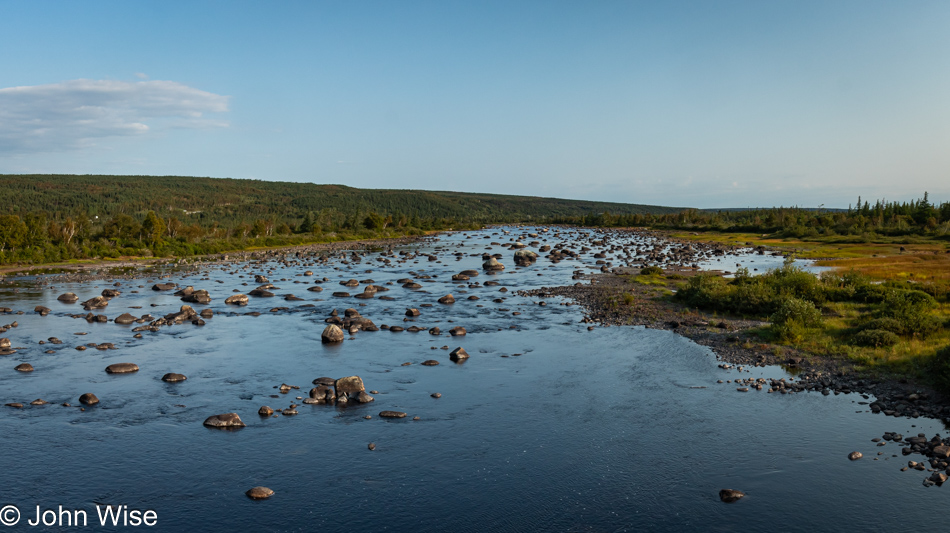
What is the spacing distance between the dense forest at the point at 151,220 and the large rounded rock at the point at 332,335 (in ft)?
149

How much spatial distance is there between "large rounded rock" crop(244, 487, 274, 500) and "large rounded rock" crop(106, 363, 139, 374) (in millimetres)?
12241

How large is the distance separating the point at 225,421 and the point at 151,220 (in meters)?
64.8

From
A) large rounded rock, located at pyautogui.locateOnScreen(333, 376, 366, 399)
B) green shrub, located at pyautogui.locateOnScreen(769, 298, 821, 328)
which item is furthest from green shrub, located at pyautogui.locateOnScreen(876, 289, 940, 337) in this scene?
large rounded rock, located at pyautogui.locateOnScreen(333, 376, 366, 399)

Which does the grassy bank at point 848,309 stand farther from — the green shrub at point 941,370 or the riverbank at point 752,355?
the riverbank at point 752,355

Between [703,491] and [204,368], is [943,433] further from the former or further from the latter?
[204,368]

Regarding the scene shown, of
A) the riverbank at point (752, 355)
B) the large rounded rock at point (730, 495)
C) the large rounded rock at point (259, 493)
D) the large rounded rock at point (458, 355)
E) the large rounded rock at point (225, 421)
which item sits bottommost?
the large rounded rock at point (259, 493)

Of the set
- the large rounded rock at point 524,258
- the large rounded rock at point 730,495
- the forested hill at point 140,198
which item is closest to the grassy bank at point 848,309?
the large rounded rock at point 730,495

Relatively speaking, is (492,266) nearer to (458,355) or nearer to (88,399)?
(458,355)

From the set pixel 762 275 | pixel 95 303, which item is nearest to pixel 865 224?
pixel 762 275

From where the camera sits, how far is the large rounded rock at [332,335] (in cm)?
2839

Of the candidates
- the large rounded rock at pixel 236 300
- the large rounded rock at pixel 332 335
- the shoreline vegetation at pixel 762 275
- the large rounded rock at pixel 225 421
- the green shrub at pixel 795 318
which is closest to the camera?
the large rounded rock at pixel 225 421

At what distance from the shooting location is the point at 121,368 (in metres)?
23.2

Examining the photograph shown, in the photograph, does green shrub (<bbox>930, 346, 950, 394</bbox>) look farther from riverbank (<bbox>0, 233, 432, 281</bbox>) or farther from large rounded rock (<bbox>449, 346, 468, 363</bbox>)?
riverbank (<bbox>0, 233, 432, 281</bbox>)

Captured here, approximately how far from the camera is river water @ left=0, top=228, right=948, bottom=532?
13.0 meters
